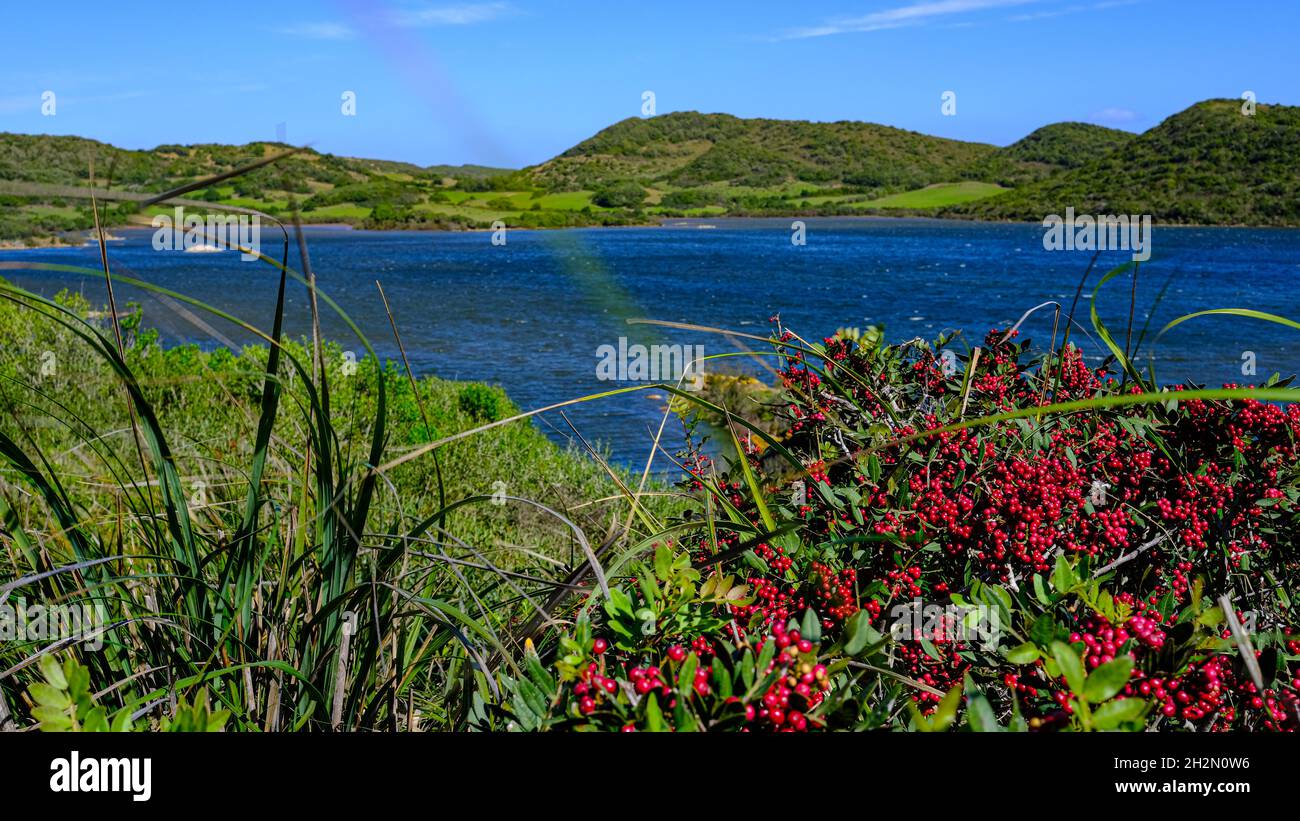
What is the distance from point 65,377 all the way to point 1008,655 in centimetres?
1049

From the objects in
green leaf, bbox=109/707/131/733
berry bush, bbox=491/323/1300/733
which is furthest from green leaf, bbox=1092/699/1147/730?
green leaf, bbox=109/707/131/733

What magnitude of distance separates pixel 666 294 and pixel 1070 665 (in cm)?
4890

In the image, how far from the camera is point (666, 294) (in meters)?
49.6

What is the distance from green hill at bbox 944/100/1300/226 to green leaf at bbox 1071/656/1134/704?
95427 mm

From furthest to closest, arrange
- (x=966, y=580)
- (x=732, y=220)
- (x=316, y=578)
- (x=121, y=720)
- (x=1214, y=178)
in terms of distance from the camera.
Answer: (x=732, y=220) < (x=1214, y=178) < (x=316, y=578) < (x=966, y=580) < (x=121, y=720)

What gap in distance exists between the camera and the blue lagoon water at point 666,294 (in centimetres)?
2317

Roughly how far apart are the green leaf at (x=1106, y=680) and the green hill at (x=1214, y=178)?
95427 millimetres

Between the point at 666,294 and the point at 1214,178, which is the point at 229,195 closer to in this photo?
the point at 666,294

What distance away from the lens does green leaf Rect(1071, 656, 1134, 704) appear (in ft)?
3.70

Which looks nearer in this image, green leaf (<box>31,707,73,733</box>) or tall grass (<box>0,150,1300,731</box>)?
green leaf (<box>31,707,73,733</box>)

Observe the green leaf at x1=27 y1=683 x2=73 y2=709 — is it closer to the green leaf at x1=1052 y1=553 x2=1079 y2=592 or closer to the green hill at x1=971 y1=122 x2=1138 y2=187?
the green leaf at x1=1052 y1=553 x2=1079 y2=592

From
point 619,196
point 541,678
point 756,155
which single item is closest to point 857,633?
point 541,678

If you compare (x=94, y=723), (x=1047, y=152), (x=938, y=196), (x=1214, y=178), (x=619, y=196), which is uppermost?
(x=1047, y=152)
